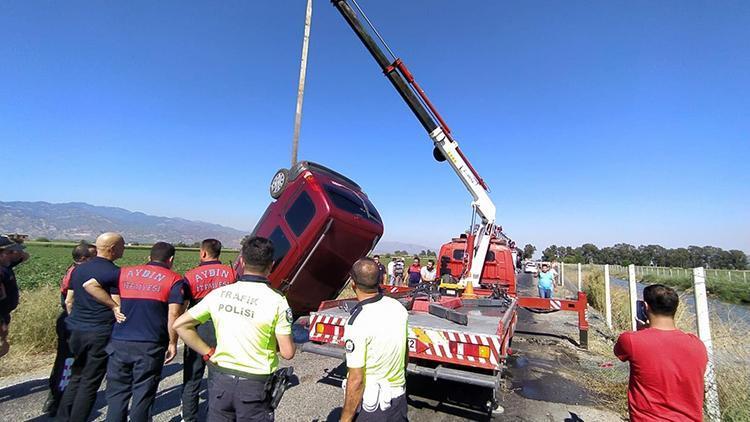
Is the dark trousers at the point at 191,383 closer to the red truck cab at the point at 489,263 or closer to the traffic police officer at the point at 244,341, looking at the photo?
the traffic police officer at the point at 244,341

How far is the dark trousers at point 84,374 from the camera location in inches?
131

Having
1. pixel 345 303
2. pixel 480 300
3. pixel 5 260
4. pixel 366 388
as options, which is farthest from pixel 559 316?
pixel 5 260

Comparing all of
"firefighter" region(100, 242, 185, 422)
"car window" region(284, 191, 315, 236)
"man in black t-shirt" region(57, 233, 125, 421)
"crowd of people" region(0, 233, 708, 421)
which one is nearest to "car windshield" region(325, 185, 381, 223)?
"car window" region(284, 191, 315, 236)

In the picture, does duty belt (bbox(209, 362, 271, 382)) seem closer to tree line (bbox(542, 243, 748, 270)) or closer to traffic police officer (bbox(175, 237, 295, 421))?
traffic police officer (bbox(175, 237, 295, 421))

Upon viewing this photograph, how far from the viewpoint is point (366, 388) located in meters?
2.24

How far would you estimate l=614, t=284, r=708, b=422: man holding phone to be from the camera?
2264mm

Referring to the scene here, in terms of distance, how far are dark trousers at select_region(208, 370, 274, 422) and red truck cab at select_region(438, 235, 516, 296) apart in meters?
7.31

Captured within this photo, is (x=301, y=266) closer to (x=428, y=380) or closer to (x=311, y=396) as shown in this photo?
(x=311, y=396)

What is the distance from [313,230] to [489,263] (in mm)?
5596

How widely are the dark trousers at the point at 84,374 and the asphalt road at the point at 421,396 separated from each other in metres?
0.63

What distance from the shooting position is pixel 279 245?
5965 millimetres

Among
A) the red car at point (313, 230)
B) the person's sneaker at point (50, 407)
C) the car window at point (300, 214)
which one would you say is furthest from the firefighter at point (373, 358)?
the person's sneaker at point (50, 407)

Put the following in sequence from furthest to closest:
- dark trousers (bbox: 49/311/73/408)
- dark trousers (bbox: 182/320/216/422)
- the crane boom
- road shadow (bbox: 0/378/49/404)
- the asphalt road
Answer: the crane boom < road shadow (bbox: 0/378/49/404) < the asphalt road < dark trousers (bbox: 49/311/73/408) < dark trousers (bbox: 182/320/216/422)

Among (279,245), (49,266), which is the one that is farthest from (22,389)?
(49,266)
